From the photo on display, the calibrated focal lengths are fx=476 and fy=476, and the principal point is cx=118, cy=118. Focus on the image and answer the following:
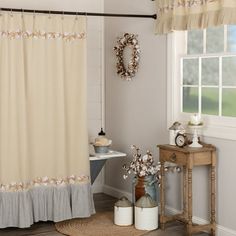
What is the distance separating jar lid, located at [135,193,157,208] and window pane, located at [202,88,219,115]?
3.30 feet

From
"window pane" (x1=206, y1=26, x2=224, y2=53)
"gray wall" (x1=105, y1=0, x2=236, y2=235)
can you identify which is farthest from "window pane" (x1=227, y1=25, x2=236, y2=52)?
"gray wall" (x1=105, y1=0, x2=236, y2=235)

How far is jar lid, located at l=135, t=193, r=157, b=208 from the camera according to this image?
4609mm

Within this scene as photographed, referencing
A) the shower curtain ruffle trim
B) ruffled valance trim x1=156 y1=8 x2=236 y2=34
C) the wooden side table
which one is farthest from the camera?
the shower curtain ruffle trim

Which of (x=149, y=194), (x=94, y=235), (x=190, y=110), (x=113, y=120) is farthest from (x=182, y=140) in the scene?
(x=113, y=120)

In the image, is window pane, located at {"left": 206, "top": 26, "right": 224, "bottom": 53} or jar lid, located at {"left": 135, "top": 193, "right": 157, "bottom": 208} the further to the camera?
jar lid, located at {"left": 135, "top": 193, "right": 157, "bottom": 208}

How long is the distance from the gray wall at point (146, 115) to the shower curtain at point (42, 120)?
2.91 feet

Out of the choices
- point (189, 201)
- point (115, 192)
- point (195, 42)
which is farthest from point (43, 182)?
point (195, 42)

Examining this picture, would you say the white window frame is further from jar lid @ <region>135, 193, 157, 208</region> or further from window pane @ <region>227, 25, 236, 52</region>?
jar lid @ <region>135, 193, 157, 208</region>

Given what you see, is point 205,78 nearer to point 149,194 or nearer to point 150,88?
point 150,88

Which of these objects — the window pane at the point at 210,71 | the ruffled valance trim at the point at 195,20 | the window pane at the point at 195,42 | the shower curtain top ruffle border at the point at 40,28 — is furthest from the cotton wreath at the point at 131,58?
the window pane at the point at 210,71

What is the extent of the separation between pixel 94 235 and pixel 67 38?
191 centimetres

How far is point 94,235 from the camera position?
4.51 meters

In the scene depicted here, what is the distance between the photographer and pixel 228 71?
4363mm

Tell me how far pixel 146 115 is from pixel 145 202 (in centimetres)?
113
